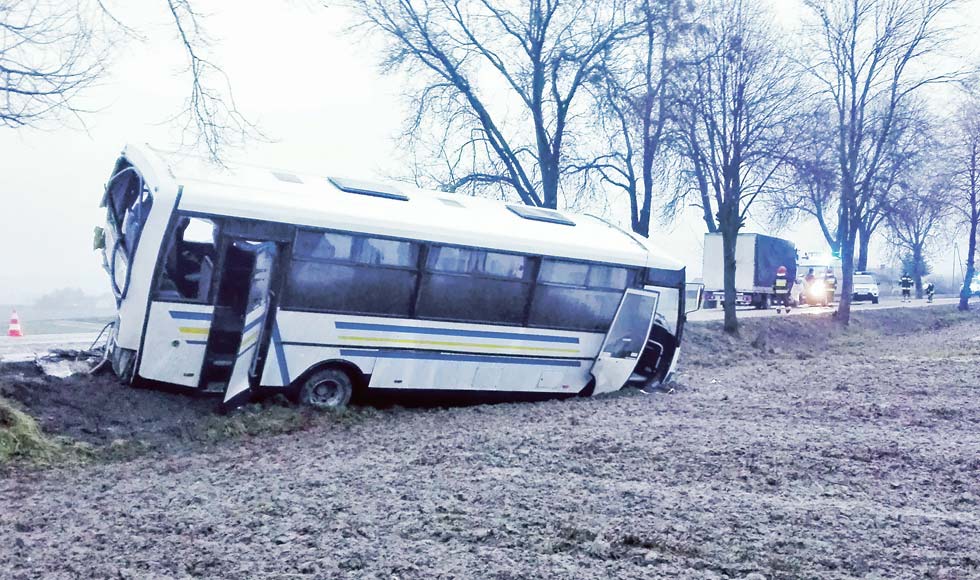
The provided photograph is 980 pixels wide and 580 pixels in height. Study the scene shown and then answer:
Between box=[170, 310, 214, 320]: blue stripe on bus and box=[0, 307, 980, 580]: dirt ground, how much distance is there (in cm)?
101

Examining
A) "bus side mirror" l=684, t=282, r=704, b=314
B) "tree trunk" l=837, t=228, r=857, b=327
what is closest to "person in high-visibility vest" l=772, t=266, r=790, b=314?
"tree trunk" l=837, t=228, r=857, b=327

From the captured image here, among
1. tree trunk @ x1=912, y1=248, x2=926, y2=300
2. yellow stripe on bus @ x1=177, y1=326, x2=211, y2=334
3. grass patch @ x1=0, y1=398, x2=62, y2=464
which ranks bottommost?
grass patch @ x1=0, y1=398, x2=62, y2=464

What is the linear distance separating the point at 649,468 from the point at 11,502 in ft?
15.9

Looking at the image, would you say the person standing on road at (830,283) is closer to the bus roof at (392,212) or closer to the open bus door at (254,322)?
the bus roof at (392,212)

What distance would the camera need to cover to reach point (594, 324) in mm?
12922

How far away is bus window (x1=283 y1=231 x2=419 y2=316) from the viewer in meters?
10.4

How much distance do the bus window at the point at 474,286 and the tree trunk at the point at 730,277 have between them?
13.3 metres

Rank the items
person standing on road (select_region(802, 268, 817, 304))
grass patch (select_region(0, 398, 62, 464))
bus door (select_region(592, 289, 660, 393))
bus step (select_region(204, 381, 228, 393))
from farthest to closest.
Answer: person standing on road (select_region(802, 268, 817, 304))
bus door (select_region(592, 289, 660, 393))
bus step (select_region(204, 381, 228, 393))
grass patch (select_region(0, 398, 62, 464))

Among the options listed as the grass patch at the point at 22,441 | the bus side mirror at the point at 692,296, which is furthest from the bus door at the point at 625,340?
the grass patch at the point at 22,441

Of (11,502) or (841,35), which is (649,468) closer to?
(11,502)

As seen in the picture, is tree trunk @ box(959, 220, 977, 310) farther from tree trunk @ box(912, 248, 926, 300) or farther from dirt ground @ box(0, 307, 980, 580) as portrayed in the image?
dirt ground @ box(0, 307, 980, 580)

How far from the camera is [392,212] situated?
440 inches

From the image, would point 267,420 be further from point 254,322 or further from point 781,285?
point 781,285

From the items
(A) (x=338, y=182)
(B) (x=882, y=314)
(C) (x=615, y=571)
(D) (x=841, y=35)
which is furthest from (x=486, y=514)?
(B) (x=882, y=314)
